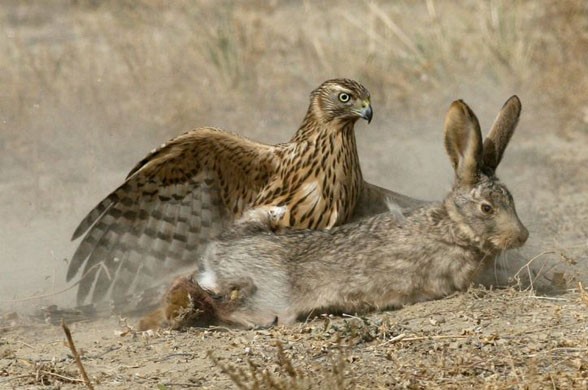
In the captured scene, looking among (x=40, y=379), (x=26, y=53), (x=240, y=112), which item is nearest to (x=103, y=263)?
(x=40, y=379)

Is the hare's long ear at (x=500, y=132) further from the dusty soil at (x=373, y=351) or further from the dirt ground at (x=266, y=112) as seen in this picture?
the dusty soil at (x=373, y=351)

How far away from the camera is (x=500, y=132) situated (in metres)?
6.98

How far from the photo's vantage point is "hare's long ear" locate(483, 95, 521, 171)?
22.9 feet

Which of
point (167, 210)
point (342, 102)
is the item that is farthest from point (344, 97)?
point (167, 210)

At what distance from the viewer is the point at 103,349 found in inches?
256

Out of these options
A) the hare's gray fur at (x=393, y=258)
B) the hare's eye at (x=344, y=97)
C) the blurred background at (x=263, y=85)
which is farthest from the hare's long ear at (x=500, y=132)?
the blurred background at (x=263, y=85)

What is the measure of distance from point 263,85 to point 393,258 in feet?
16.1

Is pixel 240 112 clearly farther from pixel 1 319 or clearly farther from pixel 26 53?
pixel 1 319

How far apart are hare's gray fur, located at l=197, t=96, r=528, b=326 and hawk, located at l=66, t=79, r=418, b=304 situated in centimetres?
80

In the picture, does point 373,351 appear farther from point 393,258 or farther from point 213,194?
point 213,194

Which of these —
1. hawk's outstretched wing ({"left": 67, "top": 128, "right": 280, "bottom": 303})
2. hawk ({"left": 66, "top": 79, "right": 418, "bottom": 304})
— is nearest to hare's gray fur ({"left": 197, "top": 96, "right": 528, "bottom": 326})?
hawk ({"left": 66, "top": 79, "right": 418, "bottom": 304})

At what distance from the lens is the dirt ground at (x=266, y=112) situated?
654 cm

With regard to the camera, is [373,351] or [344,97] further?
[344,97]

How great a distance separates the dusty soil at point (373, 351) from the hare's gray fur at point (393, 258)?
0.40 feet
